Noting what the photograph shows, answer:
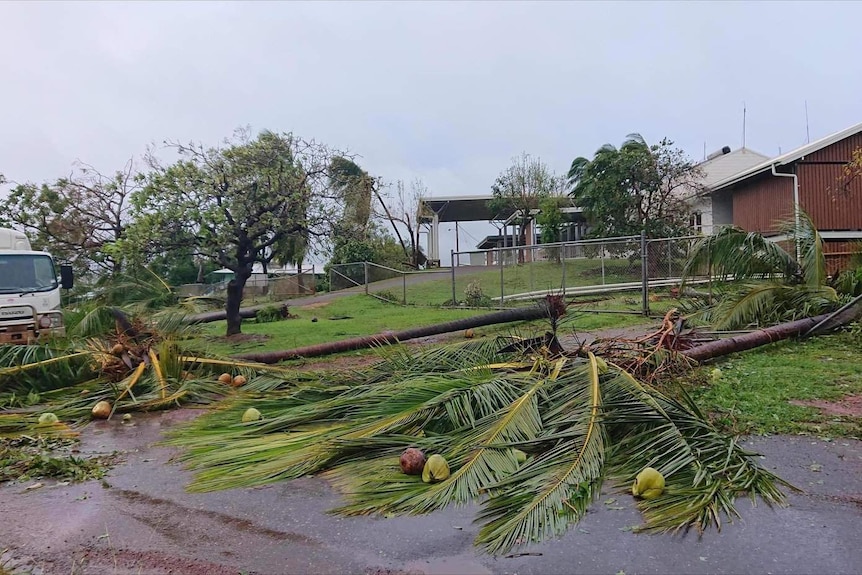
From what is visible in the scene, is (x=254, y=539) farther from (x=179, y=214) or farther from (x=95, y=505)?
(x=179, y=214)

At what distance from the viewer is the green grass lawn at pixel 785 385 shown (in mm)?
4676

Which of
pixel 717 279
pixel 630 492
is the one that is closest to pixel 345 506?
pixel 630 492

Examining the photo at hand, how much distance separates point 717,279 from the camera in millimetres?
9734

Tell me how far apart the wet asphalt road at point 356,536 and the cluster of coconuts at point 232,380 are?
239cm

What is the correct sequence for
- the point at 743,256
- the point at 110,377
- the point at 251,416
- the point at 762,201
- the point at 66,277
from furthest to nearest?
the point at 762,201
the point at 66,277
the point at 743,256
the point at 110,377
the point at 251,416

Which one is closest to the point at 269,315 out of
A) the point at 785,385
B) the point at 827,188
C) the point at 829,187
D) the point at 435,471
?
the point at 785,385

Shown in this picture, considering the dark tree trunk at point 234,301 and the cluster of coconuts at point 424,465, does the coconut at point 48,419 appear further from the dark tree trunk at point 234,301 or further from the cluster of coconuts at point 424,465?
the dark tree trunk at point 234,301

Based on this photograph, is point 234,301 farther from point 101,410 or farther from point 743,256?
point 743,256

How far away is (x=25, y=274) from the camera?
11055mm

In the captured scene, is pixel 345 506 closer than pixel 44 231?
Yes

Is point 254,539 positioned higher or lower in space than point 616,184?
lower

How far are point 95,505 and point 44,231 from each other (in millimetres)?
24948

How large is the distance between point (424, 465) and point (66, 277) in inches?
419

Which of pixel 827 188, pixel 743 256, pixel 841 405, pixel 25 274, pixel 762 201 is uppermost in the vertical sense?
pixel 827 188
